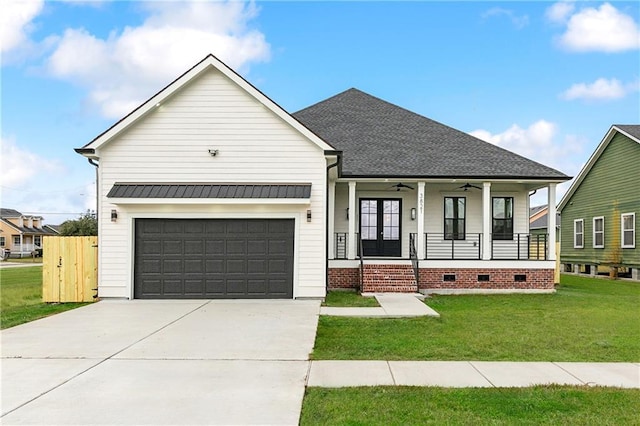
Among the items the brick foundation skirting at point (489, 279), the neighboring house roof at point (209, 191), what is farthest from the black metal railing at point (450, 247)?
the neighboring house roof at point (209, 191)

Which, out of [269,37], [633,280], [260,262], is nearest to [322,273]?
[260,262]

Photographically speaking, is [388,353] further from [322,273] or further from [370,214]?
[370,214]

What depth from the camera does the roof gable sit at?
41.0 ft

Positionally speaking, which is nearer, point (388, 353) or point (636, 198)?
point (388, 353)

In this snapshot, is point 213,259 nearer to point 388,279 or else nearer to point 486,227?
point 388,279

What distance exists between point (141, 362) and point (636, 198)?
22.5 m

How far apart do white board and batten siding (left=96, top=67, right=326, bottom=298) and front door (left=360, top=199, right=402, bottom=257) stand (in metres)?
4.41

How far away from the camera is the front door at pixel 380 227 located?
16.9m

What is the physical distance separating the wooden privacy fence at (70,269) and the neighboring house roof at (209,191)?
1.67 meters

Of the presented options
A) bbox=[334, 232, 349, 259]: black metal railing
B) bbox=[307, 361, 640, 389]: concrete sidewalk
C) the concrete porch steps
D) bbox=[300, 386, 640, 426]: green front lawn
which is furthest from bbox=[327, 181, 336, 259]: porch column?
bbox=[300, 386, 640, 426]: green front lawn

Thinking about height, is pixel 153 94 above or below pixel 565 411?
above

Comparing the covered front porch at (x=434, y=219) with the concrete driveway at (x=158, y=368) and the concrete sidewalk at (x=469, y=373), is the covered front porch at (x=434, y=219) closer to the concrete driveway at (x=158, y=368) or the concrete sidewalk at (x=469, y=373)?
the concrete driveway at (x=158, y=368)

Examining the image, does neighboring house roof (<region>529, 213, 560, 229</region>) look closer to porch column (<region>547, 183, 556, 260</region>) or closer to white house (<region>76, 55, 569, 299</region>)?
porch column (<region>547, 183, 556, 260</region>)

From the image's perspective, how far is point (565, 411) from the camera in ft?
15.2
